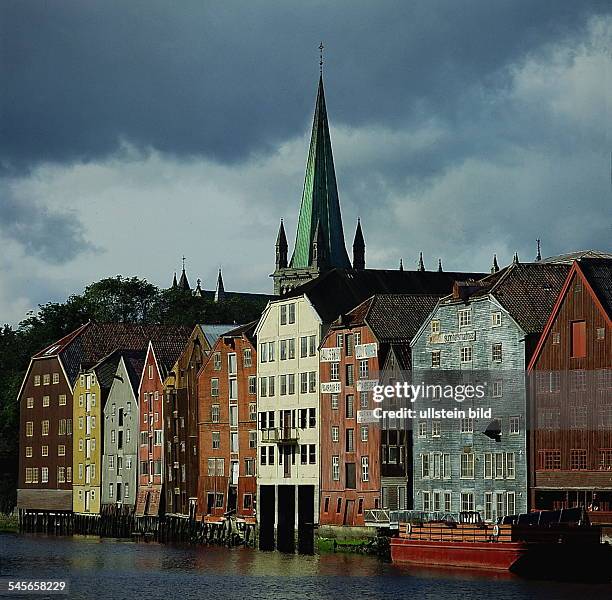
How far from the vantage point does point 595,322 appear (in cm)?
9438

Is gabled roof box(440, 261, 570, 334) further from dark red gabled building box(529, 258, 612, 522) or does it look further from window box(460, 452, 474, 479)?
window box(460, 452, 474, 479)

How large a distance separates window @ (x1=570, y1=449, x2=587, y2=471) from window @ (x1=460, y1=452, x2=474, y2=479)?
421 inches

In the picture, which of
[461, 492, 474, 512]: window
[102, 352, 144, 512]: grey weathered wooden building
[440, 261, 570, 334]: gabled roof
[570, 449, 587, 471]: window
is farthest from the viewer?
[102, 352, 144, 512]: grey weathered wooden building

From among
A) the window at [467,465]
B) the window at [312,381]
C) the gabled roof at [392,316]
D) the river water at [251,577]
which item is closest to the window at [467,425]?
the window at [467,465]

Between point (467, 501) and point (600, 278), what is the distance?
1818cm

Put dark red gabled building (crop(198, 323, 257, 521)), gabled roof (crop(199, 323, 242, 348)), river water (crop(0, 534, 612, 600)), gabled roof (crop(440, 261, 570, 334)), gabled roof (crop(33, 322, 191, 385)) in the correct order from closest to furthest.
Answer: river water (crop(0, 534, 612, 600))
gabled roof (crop(440, 261, 570, 334))
dark red gabled building (crop(198, 323, 257, 521))
gabled roof (crop(199, 323, 242, 348))
gabled roof (crop(33, 322, 191, 385))

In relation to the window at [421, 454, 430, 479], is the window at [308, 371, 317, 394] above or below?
above

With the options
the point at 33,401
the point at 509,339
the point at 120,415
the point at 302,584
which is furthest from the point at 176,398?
the point at 302,584

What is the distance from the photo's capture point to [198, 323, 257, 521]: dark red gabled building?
426ft

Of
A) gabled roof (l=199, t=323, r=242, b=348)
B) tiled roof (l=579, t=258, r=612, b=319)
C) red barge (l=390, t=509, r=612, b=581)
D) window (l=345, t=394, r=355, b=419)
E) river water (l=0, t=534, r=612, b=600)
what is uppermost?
gabled roof (l=199, t=323, r=242, b=348)

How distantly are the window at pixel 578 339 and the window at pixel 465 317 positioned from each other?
10.9 meters

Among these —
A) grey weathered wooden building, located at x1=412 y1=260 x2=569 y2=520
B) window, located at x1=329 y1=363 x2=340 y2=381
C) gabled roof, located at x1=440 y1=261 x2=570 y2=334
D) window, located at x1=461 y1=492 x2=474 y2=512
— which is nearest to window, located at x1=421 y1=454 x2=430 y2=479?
grey weathered wooden building, located at x1=412 y1=260 x2=569 y2=520

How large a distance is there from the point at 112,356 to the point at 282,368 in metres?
36.1

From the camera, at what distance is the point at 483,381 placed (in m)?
103
